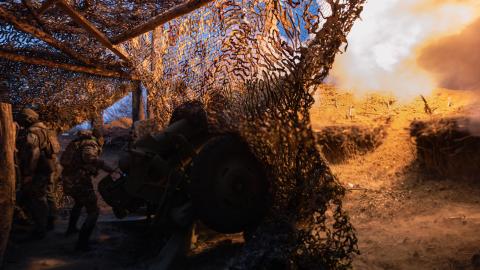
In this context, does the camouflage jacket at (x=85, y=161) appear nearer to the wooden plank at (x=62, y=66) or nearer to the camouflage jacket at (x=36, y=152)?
the camouflage jacket at (x=36, y=152)

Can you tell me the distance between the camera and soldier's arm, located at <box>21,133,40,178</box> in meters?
5.74

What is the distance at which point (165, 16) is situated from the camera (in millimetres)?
5703

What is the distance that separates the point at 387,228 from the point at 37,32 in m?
7.10

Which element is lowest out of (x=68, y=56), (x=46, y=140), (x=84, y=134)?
(x=46, y=140)

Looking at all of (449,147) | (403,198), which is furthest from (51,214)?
(449,147)

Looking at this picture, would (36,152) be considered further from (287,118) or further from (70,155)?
(287,118)

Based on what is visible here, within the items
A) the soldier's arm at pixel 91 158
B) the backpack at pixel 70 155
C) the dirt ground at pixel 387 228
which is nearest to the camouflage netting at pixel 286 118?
the dirt ground at pixel 387 228

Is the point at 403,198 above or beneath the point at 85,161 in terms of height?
beneath

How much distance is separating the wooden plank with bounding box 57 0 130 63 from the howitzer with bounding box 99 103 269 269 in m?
2.62

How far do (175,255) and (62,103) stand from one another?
6.25 m

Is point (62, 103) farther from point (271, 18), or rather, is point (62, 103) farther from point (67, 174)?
point (271, 18)

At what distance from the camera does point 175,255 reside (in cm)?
436

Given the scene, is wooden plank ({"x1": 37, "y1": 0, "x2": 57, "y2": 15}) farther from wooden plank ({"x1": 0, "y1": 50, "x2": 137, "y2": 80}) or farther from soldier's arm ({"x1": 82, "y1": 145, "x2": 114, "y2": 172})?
soldier's arm ({"x1": 82, "y1": 145, "x2": 114, "y2": 172})

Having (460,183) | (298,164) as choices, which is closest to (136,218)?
(298,164)
